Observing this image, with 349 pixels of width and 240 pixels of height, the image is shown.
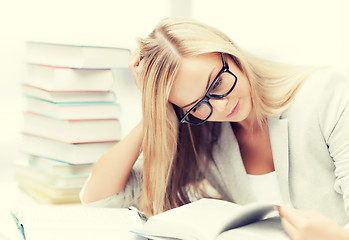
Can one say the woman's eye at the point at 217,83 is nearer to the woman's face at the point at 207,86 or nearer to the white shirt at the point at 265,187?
the woman's face at the point at 207,86

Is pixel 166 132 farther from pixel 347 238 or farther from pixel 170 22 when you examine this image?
pixel 347 238

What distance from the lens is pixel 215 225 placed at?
87 cm

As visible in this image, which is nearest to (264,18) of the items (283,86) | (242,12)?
(242,12)

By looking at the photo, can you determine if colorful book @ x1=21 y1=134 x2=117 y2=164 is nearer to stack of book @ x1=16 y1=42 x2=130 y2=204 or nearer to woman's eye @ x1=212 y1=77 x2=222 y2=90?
stack of book @ x1=16 y1=42 x2=130 y2=204

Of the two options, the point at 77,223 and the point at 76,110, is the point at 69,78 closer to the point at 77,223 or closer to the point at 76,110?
the point at 76,110

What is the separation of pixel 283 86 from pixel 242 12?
3.02ft

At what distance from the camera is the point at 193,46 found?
1.14 metres

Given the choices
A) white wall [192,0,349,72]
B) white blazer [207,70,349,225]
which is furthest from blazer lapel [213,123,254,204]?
white wall [192,0,349,72]

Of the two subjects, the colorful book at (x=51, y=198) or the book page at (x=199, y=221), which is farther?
the colorful book at (x=51, y=198)

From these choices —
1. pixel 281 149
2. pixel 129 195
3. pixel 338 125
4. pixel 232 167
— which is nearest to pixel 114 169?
pixel 129 195

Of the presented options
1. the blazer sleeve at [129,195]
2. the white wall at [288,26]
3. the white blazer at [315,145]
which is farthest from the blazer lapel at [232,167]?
the white wall at [288,26]

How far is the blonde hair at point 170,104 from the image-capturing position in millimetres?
1160

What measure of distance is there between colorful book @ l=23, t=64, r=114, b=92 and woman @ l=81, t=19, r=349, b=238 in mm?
178

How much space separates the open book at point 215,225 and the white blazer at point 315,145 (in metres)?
0.31
